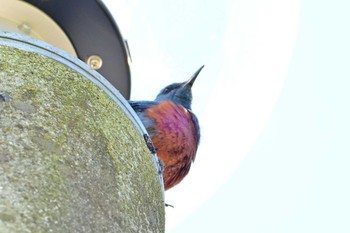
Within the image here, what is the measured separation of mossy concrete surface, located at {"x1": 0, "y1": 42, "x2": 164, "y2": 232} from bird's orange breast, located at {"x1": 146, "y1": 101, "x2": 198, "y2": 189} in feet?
7.34

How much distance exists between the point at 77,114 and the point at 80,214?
1.38ft

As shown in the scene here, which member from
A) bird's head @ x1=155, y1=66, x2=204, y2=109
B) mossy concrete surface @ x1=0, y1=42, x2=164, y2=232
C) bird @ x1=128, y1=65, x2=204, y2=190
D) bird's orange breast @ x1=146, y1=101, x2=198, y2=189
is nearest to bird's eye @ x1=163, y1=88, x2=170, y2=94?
bird's head @ x1=155, y1=66, x2=204, y2=109

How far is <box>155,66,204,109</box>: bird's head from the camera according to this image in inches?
231

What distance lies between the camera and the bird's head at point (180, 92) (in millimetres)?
5879

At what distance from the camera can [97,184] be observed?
1.77 metres

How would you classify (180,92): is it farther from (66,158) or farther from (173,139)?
(66,158)

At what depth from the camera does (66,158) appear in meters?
1.79

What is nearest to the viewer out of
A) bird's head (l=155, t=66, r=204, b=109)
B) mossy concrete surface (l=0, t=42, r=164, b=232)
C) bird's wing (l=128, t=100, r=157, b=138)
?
mossy concrete surface (l=0, t=42, r=164, b=232)

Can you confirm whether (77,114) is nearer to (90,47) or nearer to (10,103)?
(10,103)

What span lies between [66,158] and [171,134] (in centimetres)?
269

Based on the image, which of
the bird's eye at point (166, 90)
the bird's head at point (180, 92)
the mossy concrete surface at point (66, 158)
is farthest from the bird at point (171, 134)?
the mossy concrete surface at point (66, 158)

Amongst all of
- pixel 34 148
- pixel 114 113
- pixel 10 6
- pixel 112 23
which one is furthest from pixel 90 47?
pixel 34 148

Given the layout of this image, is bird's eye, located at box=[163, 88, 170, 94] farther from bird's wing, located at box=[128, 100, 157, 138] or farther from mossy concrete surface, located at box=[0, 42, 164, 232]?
mossy concrete surface, located at box=[0, 42, 164, 232]

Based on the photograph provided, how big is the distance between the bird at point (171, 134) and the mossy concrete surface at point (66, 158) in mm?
2205
